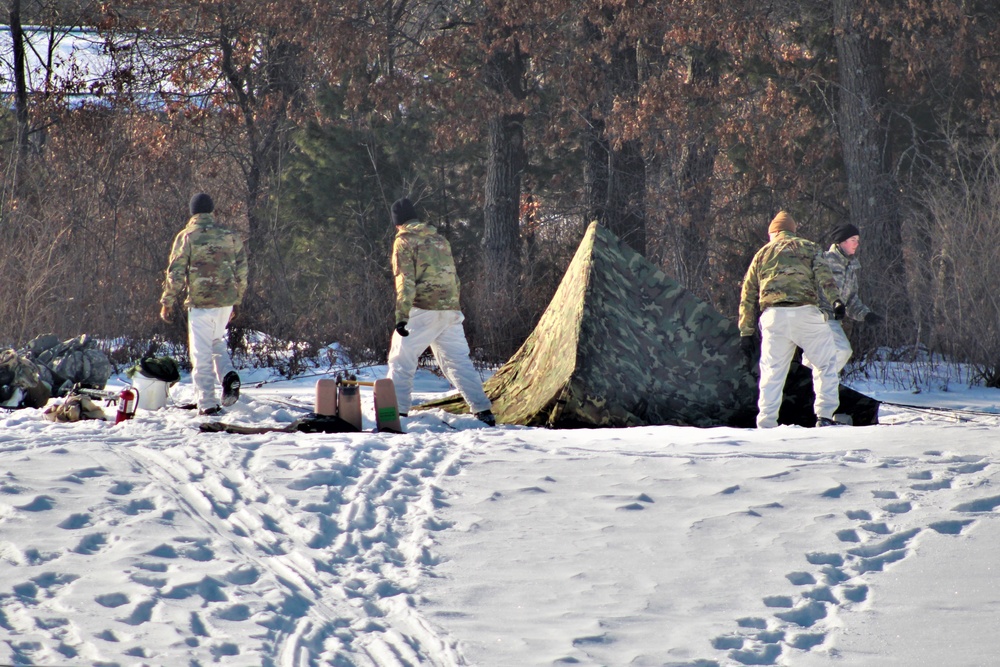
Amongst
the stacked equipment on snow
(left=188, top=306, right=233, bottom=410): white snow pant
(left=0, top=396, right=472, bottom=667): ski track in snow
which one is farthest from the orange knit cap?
the stacked equipment on snow

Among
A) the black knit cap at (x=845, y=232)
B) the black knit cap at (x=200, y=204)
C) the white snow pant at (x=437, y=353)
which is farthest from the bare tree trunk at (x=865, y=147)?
the black knit cap at (x=200, y=204)

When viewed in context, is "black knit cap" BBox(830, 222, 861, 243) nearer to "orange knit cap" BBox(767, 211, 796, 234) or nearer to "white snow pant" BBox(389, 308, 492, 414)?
"orange knit cap" BBox(767, 211, 796, 234)

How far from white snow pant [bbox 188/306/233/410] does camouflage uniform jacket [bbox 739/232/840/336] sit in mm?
4507

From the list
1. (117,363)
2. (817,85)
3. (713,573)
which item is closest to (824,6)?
(817,85)

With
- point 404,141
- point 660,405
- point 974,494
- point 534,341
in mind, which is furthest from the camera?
point 404,141

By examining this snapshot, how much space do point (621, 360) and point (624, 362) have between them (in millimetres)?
35

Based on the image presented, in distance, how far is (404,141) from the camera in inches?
915

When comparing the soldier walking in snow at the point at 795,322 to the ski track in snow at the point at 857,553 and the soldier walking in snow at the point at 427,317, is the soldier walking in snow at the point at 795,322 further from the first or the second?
the soldier walking in snow at the point at 427,317

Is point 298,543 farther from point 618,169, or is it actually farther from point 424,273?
point 618,169

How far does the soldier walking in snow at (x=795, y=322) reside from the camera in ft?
27.1

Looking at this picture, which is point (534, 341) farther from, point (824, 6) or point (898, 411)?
point (824, 6)

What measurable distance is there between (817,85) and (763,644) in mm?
15451

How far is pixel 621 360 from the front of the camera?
8867 mm

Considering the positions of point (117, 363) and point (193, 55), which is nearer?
point (117, 363)
